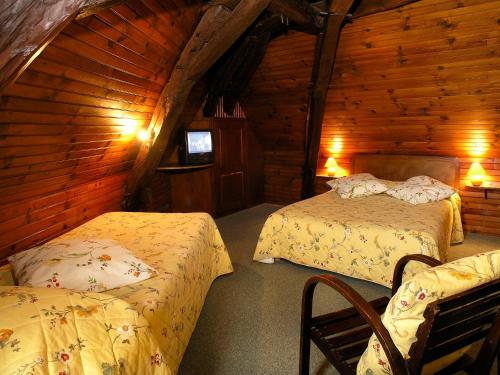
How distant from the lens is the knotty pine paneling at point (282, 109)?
12.8ft

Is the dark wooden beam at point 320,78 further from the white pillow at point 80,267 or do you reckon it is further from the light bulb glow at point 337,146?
the white pillow at point 80,267

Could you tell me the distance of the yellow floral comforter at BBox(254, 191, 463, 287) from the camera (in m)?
2.68

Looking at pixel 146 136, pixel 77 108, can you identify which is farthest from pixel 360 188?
pixel 77 108

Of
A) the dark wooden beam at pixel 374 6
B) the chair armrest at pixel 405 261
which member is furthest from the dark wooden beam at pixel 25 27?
the dark wooden beam at pixel 374 6

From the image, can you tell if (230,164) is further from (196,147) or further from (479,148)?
(479,148)

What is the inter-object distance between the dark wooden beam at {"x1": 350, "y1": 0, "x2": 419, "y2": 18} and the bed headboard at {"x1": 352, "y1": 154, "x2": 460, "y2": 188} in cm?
208

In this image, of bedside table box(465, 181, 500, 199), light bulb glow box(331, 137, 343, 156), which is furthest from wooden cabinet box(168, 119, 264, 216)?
bedside table box(465, 181, 500, 199)

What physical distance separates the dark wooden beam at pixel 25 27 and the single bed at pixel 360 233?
8.00 feet

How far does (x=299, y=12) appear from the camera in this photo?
2.99m

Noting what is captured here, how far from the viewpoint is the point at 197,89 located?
4305mm

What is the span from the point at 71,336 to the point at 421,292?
46.3 inches

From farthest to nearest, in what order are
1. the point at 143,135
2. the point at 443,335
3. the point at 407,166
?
the point at 407,166, the point at 143,135, the point at 443,335

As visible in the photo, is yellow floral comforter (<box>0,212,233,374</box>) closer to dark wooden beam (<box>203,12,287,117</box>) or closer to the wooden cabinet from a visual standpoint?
the wooden cabinet

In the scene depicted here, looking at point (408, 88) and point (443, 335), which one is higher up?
point (408, 88)
